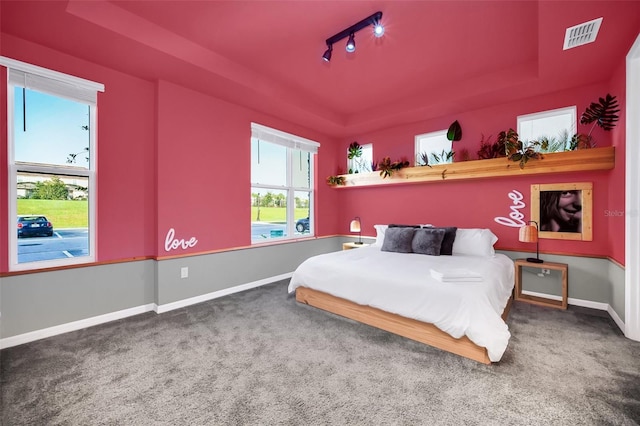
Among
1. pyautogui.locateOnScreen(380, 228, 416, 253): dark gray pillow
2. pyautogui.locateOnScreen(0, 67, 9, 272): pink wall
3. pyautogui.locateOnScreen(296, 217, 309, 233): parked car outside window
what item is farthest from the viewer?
pyautogui.locateOnScreen(296, 217, 309, 233): parked car outside window

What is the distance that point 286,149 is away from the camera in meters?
4.77

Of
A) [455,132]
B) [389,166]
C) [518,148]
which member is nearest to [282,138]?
[389,166]

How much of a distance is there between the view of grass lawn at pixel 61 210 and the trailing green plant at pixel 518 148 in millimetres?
4883

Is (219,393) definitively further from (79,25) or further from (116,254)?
(79,25)

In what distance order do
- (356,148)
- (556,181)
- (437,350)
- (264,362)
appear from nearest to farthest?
(264,362)
(437,350)
(556,181)
(356,148)

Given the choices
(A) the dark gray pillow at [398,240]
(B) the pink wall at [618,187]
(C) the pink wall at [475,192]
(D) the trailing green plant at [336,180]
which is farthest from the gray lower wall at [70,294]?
(B) the pink wall at [618,187]

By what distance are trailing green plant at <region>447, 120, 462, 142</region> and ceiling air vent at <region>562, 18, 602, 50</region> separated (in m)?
1.59

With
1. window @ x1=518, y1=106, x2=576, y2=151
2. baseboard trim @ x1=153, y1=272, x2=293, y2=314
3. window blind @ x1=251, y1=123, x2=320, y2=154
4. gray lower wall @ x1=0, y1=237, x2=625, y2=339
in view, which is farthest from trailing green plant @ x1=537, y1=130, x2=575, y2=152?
baseboard trim @ x1=153, y1=272, x2=293, y2=314

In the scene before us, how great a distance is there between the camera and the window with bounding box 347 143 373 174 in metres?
5.21

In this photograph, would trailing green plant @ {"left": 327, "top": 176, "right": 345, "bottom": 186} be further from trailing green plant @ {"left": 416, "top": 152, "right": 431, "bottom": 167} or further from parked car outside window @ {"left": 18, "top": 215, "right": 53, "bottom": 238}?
parked car outside window @ {"left": 18, "top": 215, "right": 53, "bottom": 238}

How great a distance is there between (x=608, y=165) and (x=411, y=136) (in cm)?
244

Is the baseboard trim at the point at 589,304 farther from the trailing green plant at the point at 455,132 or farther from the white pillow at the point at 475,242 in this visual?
the trailing green plant at the point at 455,132

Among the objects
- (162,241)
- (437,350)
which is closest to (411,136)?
(437,350)

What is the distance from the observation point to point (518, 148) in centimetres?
338
